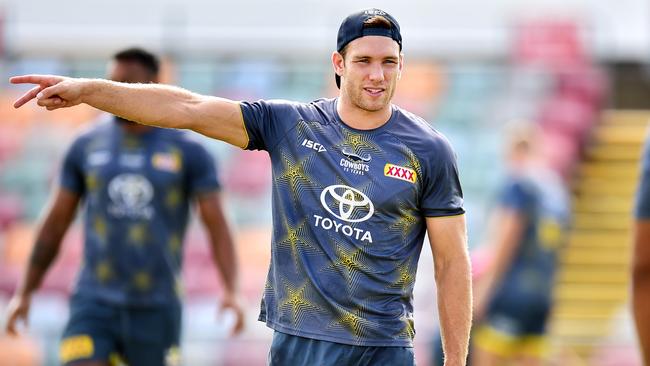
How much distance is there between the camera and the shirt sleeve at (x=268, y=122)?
569cm

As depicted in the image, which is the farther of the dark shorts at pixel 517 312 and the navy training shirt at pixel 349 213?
the dark shorts at pixel 517 312

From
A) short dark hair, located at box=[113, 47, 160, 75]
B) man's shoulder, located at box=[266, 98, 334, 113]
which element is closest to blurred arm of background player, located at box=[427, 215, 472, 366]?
man's shoulder, located at box=[266, 98, 334, 113]

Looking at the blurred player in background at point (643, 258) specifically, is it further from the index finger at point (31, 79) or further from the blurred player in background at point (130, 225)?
the blurred player in background at point (130, 225)

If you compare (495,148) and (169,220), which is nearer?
(169,220)

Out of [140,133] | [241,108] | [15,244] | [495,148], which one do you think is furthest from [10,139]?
[241,108]

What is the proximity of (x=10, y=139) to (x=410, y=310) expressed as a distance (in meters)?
12.0

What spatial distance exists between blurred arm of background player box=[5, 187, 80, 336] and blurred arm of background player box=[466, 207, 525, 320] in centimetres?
350

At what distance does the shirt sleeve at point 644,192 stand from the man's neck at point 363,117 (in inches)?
48.7

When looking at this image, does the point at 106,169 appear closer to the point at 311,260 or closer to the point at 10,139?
the point at 311,260

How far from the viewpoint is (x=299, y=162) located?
18.7 feet

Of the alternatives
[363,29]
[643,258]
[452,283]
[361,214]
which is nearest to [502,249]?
[452,283]

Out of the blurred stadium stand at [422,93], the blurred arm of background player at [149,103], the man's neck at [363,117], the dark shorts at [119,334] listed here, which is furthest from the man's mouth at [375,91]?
the blurred stadium stand at [422,93]

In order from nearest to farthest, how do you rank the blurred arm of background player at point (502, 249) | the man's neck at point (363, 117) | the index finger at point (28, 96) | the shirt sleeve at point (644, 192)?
the shirt sleeve at point (644, 192) → the index finger at point (28, 96) → the man's neck at point (363, 117) → the blurred arm of background player at point (502, 249)

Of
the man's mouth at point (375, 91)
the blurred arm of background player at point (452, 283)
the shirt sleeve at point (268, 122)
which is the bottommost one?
the blurred arm of background player at point (452, 283)
